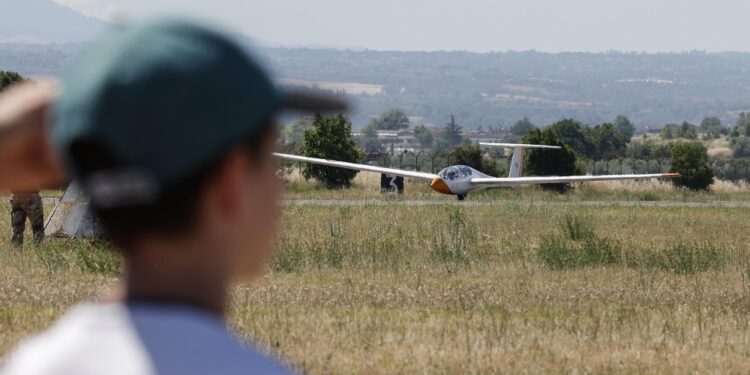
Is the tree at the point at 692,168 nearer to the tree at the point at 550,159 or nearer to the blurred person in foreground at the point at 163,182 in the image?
the tree at the point at 550,159

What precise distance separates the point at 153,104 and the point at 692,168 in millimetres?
63533

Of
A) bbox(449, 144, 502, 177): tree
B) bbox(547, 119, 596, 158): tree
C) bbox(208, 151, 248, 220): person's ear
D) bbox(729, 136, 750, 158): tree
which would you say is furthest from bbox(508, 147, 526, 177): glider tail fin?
bbox(729, 136, 750, 158): tree

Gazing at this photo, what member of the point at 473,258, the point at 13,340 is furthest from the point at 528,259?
the point at 13,340

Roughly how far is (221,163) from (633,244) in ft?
79.5

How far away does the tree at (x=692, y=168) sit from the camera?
206 feet

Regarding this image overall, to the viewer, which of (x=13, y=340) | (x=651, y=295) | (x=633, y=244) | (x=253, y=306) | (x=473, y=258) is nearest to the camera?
(x=13, y=340)

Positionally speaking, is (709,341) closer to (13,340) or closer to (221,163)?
(13,340)

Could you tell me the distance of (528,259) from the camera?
797 inches

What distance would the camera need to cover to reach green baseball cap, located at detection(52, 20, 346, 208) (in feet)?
4.66

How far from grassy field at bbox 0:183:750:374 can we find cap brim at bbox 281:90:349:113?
833 centimetres

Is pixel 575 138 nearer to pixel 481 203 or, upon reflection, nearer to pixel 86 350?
pixel 481 203

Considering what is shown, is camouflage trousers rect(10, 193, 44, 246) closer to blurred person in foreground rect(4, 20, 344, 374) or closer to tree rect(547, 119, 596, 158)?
blurred person in foreground rect(4, 20, 344, 374)

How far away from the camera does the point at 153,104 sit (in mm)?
1424

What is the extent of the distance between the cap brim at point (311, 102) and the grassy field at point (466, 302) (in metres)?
8.33
